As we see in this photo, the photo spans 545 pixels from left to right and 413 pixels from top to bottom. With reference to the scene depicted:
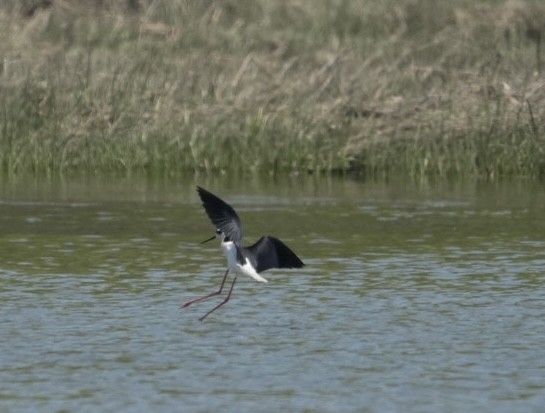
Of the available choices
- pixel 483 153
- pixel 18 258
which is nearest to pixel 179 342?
pixel 18 258

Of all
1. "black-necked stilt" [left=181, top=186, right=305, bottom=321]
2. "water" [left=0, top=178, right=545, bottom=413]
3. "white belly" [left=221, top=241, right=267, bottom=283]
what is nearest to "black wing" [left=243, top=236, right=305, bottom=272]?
"black-necked stilt" [left=181, top=186, right=305, bottom=321]

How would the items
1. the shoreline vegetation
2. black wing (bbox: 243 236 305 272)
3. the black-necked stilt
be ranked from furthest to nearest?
the shoreline vegetation → black wing (bbox: 243 236 305 272) → the black-necked stilt

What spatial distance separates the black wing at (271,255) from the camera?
30.9ft

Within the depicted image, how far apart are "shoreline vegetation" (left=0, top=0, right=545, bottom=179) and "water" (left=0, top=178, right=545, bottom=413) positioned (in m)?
2.19

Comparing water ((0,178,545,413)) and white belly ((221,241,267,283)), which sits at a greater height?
white belly ((221,241,267,283))

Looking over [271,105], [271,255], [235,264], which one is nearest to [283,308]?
[271,255]

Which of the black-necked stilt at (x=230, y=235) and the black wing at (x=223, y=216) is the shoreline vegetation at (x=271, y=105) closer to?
the black-necked stilt at (x=230, y=235)

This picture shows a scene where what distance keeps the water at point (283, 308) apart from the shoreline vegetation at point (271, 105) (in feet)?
7.18

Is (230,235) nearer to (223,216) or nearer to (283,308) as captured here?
(223,216)

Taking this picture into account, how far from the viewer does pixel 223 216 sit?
357 inches

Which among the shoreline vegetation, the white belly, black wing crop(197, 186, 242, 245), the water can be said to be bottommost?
the water

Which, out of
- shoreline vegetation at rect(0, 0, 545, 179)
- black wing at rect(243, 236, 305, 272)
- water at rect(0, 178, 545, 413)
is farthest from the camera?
shoreline vegetation at rect(0, 0, 545, 179)

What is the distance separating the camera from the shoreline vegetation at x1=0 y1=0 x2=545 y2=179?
62.4 feet

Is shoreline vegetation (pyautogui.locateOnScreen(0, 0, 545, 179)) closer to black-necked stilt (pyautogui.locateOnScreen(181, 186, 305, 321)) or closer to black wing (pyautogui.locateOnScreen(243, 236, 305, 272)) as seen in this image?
black wing (pyautogui.locateOnScreen(243, 236, 305, 272))
